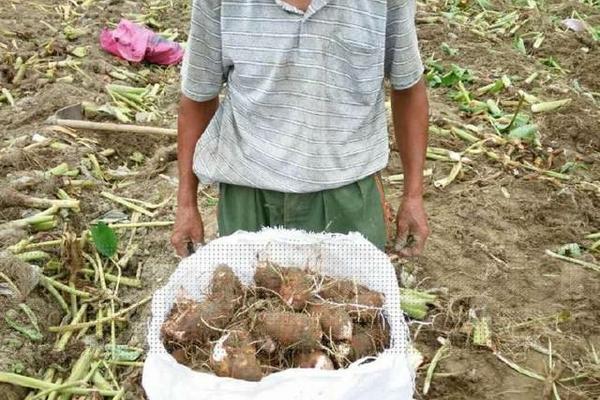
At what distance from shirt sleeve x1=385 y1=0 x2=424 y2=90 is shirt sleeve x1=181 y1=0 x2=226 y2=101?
43 centimetres

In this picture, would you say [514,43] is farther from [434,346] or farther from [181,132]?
[181,132]

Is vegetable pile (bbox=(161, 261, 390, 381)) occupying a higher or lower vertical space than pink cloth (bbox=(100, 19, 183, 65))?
higher

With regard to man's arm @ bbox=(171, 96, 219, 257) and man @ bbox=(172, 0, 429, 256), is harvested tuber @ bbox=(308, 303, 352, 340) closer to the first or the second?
man @ bbox=(172, 0, 429, 256)

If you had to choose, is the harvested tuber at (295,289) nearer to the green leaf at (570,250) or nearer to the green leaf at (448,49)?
the green leaf at (570,250)

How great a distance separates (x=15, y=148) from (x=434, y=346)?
2558mm

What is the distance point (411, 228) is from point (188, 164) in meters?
0.68

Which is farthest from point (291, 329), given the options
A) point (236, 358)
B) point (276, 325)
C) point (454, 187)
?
point (454, 187)

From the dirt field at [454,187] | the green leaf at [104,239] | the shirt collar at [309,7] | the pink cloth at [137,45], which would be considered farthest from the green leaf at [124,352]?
the pink cloth at [137,45]

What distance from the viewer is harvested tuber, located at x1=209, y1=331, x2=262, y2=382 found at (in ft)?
5.23

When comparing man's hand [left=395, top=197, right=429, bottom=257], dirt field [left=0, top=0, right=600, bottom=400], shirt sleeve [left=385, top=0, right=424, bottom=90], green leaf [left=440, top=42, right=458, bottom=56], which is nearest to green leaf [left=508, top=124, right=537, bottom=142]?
dirt field [left=0, top=0, right=600, bottom=400]

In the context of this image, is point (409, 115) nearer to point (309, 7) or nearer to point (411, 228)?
point (411, 228)

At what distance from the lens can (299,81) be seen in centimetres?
189

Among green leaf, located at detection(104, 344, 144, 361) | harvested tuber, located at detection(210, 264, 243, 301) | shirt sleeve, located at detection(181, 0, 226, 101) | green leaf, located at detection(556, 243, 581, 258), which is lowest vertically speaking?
green leaf, located at detection(556, 243, 581, 258)

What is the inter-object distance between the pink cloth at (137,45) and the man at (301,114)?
12.2ft
